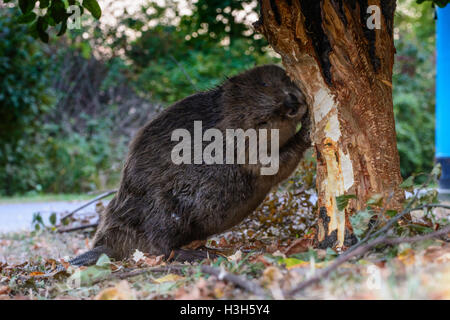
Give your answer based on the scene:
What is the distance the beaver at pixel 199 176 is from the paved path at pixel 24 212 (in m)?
3.32

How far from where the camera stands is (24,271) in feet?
9.12

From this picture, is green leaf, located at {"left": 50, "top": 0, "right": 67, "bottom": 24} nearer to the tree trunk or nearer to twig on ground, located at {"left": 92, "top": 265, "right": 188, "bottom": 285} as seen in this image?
the tree trunk

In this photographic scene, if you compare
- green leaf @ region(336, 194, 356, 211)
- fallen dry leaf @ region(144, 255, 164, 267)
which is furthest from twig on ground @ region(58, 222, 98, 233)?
green leaf @ region(336, 194, 356, 211)

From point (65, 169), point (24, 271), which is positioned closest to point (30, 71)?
point (65, 169)

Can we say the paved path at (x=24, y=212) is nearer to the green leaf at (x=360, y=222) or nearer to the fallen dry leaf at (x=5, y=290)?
the fallen dry leaf at (x=5, y=290)

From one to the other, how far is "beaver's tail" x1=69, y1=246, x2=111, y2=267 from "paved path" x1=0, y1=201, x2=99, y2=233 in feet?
10.2

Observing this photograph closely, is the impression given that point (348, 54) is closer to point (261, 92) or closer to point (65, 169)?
point (261, 92)

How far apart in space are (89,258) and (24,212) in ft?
16.6

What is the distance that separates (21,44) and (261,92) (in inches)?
348

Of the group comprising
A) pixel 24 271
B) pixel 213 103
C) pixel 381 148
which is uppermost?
pixel 213 103

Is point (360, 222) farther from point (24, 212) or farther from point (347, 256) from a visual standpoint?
point (24, 212)

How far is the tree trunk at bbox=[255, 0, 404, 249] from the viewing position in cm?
217
